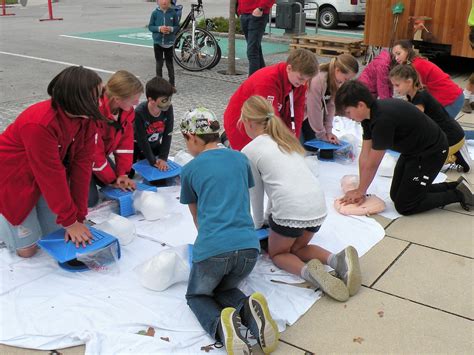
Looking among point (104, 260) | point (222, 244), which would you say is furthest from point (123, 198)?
point (222, 244)

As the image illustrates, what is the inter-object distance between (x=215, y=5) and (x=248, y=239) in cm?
2395

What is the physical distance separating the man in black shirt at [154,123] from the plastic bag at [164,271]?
1550mm

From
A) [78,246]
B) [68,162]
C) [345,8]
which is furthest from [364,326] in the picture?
[345,8]

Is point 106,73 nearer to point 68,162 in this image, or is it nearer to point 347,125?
point 347,125

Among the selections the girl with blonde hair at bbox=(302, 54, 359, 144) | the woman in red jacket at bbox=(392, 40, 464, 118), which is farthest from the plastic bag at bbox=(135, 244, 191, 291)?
the woman in red jacket at bbox=(392, 40, 464, 118)

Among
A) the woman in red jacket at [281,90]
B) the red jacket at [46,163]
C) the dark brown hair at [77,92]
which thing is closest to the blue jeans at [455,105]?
the woman in red jacket at [281,90]

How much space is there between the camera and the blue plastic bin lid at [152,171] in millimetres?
4461

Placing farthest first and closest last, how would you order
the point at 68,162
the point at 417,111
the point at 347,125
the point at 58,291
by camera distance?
the point at 347,125
the point at 417,111
the point at 68,162
the point at 58,291

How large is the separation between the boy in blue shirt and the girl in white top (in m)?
0.33

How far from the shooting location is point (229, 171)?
106 inches

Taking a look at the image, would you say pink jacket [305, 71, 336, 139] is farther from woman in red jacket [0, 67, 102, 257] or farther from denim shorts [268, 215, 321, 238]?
woman in red jacket [0, 67, 102, 257]

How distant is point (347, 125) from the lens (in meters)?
6.48

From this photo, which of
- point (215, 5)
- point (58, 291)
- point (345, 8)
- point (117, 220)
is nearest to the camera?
point (58, 291)

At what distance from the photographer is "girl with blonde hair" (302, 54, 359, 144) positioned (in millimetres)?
4922
